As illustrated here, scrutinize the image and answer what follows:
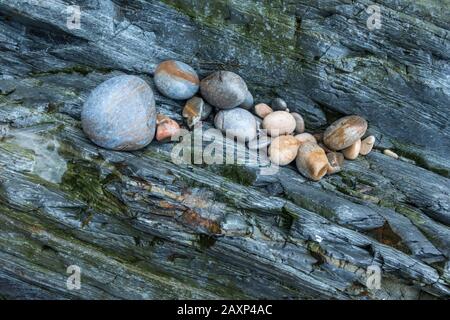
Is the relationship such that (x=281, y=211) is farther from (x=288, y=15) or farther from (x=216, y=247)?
(x=288, y=15)

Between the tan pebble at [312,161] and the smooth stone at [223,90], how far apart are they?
4.48ft

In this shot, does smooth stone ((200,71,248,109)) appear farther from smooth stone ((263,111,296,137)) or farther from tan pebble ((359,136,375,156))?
tan pebble ((359,136,375,156))

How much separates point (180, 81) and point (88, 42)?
67.6 inches

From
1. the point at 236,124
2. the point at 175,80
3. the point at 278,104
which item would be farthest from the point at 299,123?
the point at 175,80

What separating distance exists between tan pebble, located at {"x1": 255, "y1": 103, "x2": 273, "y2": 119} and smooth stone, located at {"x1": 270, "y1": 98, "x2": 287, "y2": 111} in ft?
0.37

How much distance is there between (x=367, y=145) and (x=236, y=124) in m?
2.42

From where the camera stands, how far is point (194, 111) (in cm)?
824

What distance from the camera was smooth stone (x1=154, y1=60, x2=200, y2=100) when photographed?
8.20 metres

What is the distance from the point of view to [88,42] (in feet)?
27.3

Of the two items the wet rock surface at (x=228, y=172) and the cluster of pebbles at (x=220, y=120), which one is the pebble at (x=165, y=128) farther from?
the wet rock surface at (x=228, y=172)

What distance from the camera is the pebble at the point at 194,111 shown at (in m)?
8.23

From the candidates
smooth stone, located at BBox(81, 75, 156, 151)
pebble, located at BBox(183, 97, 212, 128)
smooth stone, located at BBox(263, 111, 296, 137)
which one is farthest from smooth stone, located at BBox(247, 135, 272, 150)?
smooth stone, located at BBox(81, 75, 156, 151)

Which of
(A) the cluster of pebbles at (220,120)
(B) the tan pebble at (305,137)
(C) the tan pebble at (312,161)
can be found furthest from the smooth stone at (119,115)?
(B) the tan pebble at (305,137)
